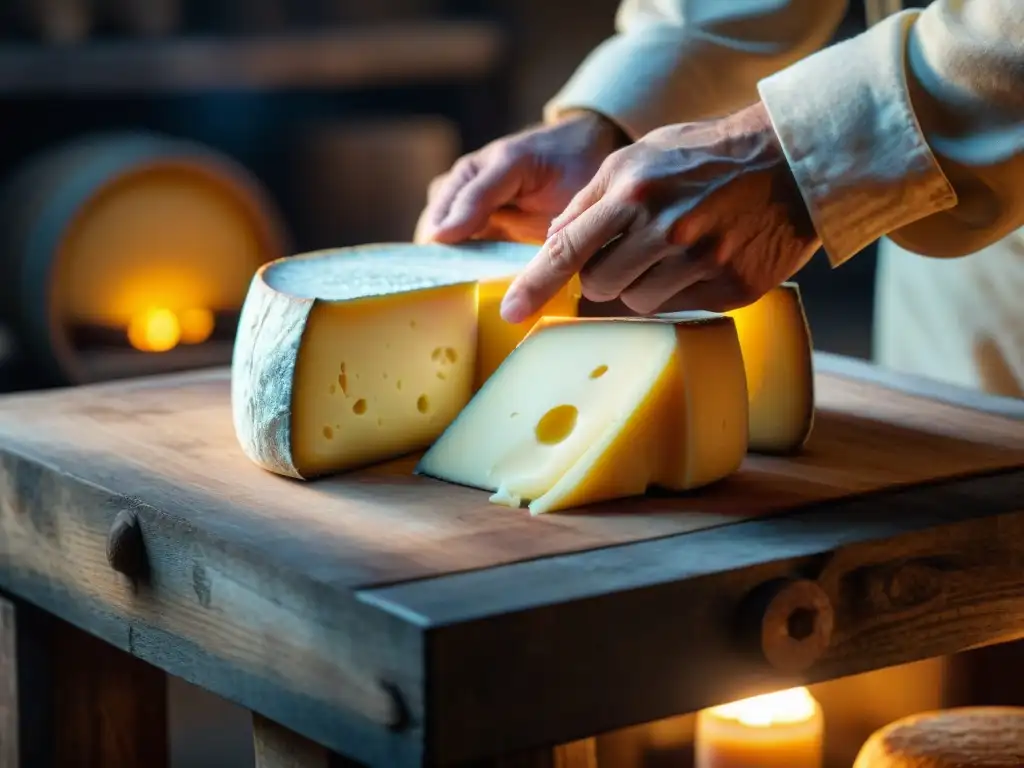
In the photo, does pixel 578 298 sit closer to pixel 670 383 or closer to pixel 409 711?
pixel 670 383

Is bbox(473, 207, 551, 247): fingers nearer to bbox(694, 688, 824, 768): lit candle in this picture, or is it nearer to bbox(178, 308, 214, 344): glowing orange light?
bbox(694, 688, 824, 768): lit candle

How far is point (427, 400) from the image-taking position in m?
1.27

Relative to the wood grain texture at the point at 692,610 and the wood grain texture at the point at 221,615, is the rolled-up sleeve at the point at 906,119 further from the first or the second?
the wood grain texture at the point at 221,615

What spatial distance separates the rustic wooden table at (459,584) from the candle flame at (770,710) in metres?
0.29

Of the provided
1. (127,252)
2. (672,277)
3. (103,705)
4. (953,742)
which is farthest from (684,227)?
(127,252)

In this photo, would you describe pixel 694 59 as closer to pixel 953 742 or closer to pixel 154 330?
pixel 953 742

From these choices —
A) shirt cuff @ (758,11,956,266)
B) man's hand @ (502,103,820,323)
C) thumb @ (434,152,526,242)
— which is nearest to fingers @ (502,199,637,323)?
man's hand @ (502,103,820,323)

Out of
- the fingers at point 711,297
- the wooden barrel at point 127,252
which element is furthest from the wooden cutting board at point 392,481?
the wooden barrel at point 127,252

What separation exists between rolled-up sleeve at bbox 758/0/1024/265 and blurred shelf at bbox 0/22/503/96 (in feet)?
5.23

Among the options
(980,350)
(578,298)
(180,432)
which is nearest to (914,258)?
(980,350)

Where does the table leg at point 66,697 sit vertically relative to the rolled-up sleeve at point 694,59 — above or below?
below

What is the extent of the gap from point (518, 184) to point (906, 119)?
0.41m

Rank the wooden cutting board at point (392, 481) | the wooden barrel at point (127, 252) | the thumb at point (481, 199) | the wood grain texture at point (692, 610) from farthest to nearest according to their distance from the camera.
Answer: the wooden barrel at point (127, 252)
the thumb at point (481, 199)
the wooden cutting board at point (392, 481)
the wood grain texture at point (692, 610)

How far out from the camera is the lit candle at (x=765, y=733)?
4.83 feet
